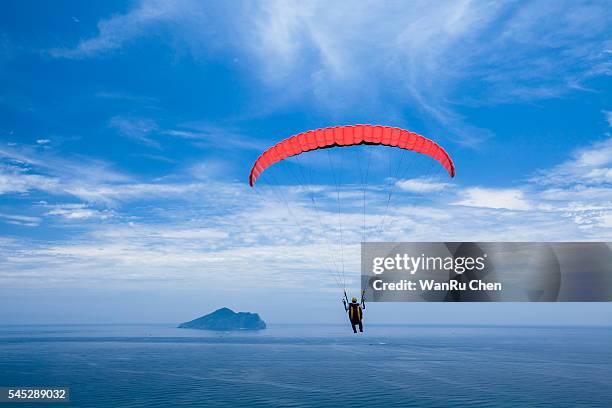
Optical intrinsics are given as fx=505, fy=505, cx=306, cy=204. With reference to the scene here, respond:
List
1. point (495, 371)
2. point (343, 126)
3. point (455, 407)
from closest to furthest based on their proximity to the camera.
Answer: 1. point (343, 126)
2. point (455, 407)
3. point (495, 371)

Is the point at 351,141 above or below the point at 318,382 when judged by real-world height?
above

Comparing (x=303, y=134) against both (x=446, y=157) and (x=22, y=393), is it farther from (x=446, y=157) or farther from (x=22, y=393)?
(x=22, y=393)

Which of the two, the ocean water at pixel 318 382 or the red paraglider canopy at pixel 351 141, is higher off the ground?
the red paraglider canopy at pixel 351 141

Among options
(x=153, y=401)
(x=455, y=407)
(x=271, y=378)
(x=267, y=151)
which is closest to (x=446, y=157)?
(x=267, y=151)

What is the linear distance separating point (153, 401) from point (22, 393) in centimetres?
2839

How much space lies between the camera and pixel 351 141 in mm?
20312

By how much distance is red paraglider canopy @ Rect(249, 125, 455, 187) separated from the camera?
800 inches

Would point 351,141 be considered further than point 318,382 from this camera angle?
No

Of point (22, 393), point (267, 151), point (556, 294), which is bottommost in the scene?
point (22, 393)

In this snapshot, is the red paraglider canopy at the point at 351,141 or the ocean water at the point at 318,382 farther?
the ocean water at the point at 318,382

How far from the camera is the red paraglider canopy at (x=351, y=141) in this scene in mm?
20312

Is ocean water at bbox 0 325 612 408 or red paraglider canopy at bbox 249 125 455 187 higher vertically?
red paraglider canopy at bbox 249 125 455 187

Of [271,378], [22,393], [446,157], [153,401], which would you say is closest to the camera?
[446,157]

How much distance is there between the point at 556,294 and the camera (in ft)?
93.1
